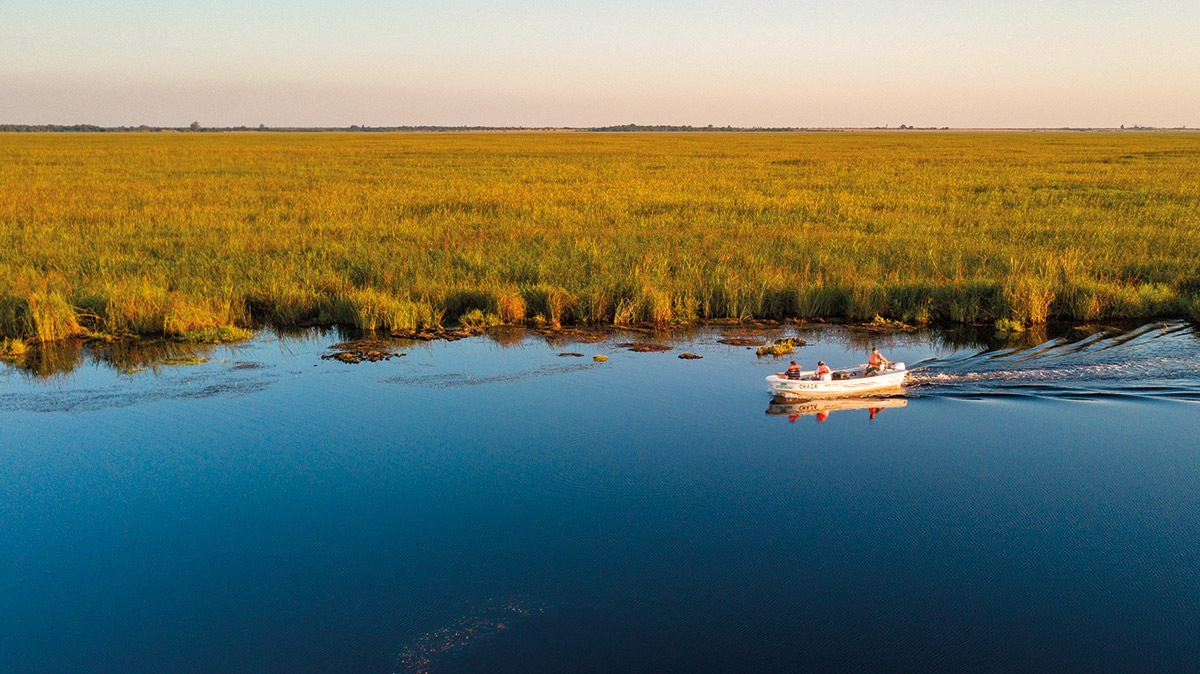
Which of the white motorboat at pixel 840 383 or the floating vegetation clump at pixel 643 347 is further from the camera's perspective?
the floating vegetation clump at pixel 643 347

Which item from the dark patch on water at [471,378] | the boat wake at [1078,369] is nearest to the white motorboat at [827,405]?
the boat wake at [1078,369]

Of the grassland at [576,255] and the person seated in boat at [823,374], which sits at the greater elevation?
the grassland at [576,255]

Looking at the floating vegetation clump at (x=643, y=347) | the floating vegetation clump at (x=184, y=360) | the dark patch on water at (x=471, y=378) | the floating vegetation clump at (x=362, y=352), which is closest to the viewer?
the dark patch on water at (x=471, y=378)

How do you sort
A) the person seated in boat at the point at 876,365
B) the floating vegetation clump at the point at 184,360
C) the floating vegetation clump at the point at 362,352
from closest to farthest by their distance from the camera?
the person seated in boat at the point at 876,365 → the floating vegetation clump at the point at 184,360 → the floating vegetation clump at the point at 362,352

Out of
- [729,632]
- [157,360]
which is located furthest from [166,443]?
[729,632]

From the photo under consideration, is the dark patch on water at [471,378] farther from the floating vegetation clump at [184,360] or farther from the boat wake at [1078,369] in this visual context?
the boat wake at [1078,369]

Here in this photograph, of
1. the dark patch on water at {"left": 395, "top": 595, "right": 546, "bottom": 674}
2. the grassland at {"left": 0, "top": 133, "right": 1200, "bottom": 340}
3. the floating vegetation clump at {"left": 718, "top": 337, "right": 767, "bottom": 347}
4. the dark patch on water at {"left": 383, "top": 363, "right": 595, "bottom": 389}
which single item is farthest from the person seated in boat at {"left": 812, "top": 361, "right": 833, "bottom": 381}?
the dark patch on water at {"left": 395, "top": 595, "right": 546, "bottom": 674}

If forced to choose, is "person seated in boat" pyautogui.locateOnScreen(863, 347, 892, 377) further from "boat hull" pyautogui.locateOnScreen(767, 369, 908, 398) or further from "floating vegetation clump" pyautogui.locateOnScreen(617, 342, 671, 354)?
"floating vegetation clump" pyautogui.locateOnScreen(617, 342, 671, 354)

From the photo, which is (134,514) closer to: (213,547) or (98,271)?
(213,547)
